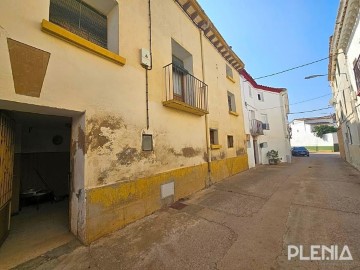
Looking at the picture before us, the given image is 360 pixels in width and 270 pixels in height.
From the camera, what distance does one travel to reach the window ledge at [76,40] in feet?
9.59

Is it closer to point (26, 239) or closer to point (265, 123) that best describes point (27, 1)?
point (26, 239)

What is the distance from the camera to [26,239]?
3242 mm

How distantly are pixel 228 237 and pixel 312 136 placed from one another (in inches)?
1726

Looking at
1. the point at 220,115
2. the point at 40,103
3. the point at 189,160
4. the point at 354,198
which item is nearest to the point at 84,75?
the point at 40,103

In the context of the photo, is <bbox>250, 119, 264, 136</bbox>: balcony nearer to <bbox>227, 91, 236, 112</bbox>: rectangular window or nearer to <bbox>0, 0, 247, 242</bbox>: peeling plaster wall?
<bbox>227, 91, 236, 112</bbox>: rectangular window

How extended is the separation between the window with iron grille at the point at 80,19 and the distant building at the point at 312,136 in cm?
4192

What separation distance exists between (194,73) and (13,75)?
5.83 m

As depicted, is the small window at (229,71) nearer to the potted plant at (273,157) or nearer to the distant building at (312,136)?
the potted plant at (273,157)

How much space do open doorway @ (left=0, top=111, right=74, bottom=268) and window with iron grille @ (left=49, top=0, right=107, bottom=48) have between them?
6.87 ft

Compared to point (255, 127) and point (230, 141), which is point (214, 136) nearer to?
point (230, 141)

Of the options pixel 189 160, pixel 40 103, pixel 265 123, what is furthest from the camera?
pixel 265 123

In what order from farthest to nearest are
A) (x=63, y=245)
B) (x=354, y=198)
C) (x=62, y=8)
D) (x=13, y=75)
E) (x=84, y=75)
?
(x=354, y=198) → (x=62, y=8) → (x=84, y=75) → (x=63, y=245) → (x=13, y=75)

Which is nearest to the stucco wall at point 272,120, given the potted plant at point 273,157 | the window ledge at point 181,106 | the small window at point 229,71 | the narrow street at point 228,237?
the potted plant at point 273,157

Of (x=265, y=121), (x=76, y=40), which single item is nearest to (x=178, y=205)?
(x=76, y=40)
